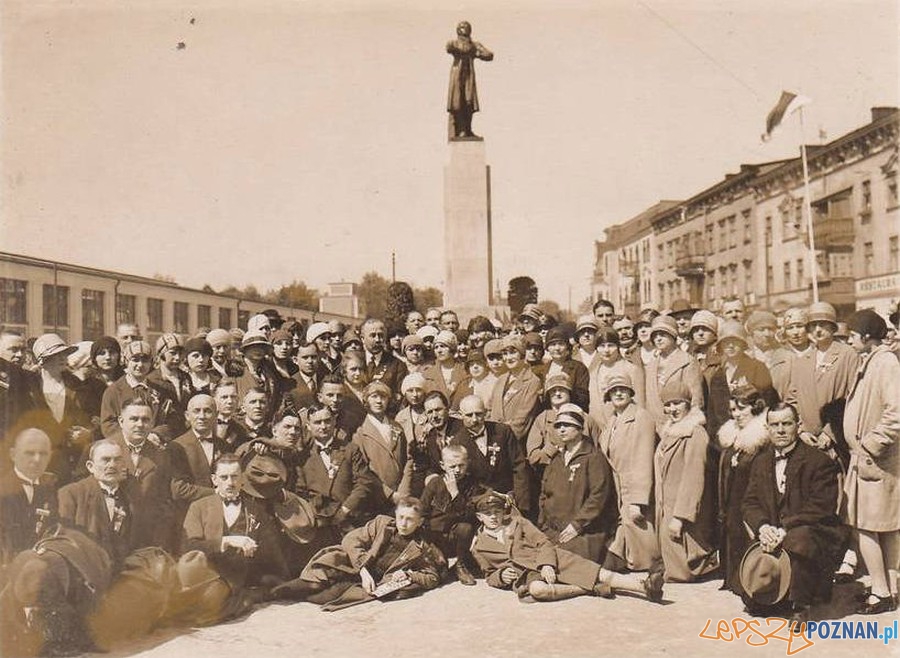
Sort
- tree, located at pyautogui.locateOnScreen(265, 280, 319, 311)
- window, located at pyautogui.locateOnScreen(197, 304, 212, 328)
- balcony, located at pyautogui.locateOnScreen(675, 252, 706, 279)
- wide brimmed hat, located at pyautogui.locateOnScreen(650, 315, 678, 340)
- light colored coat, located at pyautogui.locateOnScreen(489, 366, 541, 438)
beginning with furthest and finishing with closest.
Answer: tree, located at pyautogui.locateOnScreen(265, 280, 319, 311) < window, located at pyautogui.locateOnScreen(197, 304, 212, 328) < balcony, located at pyautogui.locateOnScreen(675, 252, 706, 279) < light colored coat, located at pyautogui.locateOnScreen(489, 366, 541, 438) < wide brimmed hat, located at pyautogui.locateOnScreen(650, 315, 678, 340)

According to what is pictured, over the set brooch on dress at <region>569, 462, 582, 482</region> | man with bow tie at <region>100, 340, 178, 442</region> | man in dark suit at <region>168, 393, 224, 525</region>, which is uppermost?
man with bow tie at <region>100, 340, 178, 442</region>

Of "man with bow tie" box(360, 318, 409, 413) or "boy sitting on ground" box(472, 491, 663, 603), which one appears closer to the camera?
"boy sitting on ground" box(472, 491, 663, 603)

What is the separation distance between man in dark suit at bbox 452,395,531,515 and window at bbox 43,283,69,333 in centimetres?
434

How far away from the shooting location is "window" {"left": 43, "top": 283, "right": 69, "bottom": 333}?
23.5 feet

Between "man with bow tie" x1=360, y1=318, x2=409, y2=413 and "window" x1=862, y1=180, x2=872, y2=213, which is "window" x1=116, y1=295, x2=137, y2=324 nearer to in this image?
"man with bow tie" x1=360, y1=318, x2=409, y2=413

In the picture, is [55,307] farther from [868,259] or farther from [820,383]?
[868,259]

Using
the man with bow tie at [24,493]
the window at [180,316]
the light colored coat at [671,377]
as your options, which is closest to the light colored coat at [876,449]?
the light colored coat at [671,377]

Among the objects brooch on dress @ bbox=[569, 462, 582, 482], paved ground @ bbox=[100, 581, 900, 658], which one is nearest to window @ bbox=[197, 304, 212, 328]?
paved ground @ bbox=[100, 581, 900, 658]

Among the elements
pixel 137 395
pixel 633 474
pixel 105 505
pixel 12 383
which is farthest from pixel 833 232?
pixel 12 383

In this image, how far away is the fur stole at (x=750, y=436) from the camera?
4676 millimetres

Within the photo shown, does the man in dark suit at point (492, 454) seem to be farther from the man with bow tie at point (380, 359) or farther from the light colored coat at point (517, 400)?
the man with bow tie at point (380, 359)

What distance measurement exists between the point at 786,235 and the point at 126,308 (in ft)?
28.6

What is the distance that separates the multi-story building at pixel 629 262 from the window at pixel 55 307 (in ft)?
18.4

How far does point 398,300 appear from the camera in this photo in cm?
959
